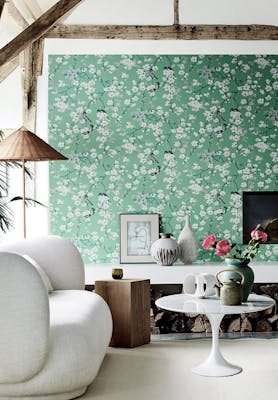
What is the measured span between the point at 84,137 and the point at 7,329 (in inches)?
136

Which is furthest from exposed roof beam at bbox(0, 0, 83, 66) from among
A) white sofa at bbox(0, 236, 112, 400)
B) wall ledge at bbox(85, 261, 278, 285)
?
white sofa at bbox(0, 236, 112, 400)

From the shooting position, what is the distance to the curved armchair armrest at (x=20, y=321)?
3.50 meters

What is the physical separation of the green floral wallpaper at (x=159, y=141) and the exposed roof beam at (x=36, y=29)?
787 millimetres

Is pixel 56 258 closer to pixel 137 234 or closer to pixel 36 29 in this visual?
pixel 137 234

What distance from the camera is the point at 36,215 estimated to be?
23.0ft

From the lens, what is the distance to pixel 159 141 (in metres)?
6.75

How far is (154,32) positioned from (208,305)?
3160 mm

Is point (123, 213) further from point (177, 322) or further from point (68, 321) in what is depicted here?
point (68, 321)

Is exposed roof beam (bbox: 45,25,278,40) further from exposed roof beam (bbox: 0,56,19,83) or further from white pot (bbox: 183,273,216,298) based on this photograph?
white pot (bbox: 183,273,216,298)

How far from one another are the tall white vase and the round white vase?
0.40ft

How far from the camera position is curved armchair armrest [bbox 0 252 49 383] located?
350 cm

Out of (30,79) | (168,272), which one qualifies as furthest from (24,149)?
(168,272)

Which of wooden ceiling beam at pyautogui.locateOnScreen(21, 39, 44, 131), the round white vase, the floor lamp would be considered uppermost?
wooden ceiling beam at pyautogui.locateOnScreen(21, 39, 44, 131)

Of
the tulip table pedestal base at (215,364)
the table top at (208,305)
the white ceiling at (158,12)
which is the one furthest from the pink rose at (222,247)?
the white ceiling at (158,12)
